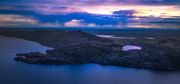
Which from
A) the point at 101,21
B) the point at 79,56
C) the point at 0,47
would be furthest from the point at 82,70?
the point at 0,47

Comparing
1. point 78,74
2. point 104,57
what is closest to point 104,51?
point 104,57

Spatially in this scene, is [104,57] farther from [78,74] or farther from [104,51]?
[78,74]

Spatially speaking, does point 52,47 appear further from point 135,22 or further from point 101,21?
point 135,22

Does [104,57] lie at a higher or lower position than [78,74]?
higher

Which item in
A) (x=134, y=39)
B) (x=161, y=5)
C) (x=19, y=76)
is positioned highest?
(x=161, y=5)

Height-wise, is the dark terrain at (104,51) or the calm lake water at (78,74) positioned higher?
the dark terrain at (104,51)
